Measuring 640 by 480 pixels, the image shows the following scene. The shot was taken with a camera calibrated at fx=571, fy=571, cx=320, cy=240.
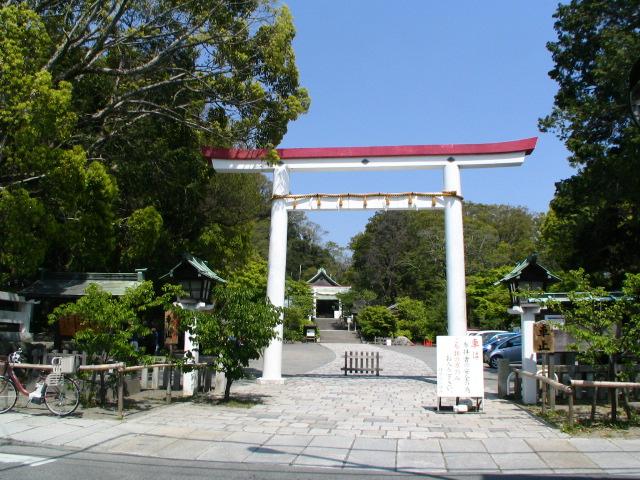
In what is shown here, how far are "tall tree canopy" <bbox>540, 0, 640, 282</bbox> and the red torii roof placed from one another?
233 cm

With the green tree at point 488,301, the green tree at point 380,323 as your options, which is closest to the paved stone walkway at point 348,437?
the green tree at point 488,301

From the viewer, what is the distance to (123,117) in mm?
18375

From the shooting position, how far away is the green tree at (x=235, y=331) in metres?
12.0

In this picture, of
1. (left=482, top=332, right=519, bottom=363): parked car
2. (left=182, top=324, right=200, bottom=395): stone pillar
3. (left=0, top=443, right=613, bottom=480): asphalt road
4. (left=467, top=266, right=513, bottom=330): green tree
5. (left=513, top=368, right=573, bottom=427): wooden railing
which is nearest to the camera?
(left=0, top=443, right=613, bottom=480): asphalt road

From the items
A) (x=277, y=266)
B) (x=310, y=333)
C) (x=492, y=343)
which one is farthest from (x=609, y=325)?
(x=310, y=333)

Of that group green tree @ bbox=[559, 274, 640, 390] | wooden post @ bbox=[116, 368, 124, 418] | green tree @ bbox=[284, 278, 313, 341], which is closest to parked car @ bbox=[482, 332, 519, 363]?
green tree @ bbox=[559, 274, 640, 390]

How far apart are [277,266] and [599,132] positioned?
36.2ft

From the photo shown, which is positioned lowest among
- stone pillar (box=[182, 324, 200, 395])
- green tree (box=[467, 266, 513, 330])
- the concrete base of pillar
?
the concrete base of pillar

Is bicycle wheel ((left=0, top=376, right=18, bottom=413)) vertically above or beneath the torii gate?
beneath

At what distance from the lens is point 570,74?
19.7 metres

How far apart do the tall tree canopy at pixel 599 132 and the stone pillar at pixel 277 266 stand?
8900 mm

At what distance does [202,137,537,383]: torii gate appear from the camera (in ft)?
55.0

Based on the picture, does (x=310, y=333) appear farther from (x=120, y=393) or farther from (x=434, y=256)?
(x=120, y=393)

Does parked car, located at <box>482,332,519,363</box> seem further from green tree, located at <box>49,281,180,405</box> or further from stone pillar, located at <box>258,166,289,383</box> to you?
green tree, located at <box>49,281,180,405</box>
